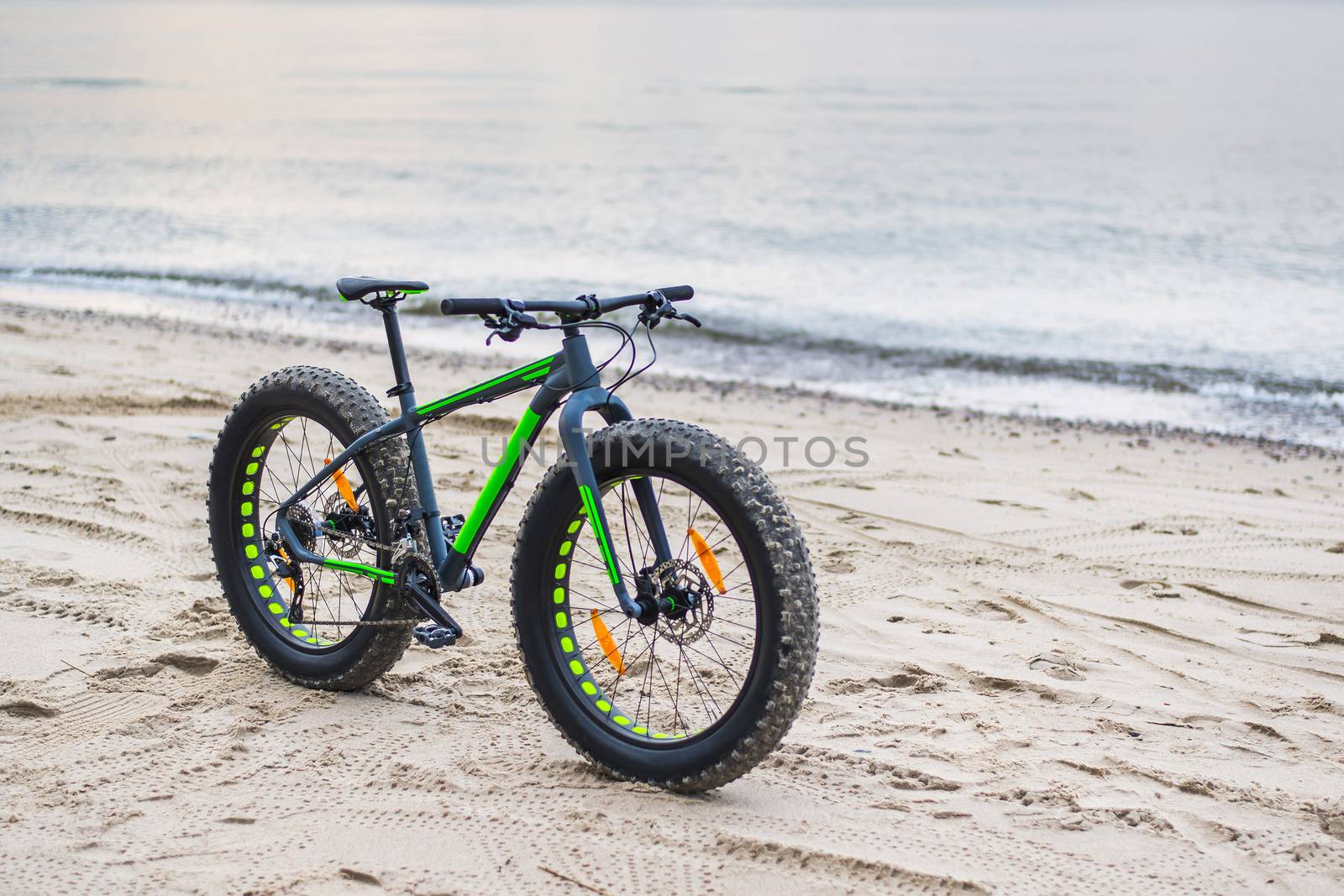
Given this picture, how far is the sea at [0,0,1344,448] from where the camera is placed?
37.2ft

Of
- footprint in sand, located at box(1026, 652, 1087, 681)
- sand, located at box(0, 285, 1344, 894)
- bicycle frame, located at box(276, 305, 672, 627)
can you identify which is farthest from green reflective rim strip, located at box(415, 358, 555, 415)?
footprint in sand, located at box(1026, 652, 1087, 681)

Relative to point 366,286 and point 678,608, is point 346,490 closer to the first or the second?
point 366,286

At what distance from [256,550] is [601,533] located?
1.66 meters

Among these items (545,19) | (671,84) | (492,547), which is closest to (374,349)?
(492,547)

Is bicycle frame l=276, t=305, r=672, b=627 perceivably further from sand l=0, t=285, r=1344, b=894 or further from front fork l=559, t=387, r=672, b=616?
sand l=0, t=285, r=1344, b=894

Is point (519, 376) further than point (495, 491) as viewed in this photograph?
No

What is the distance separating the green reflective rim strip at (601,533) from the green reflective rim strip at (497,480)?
0.29 meters

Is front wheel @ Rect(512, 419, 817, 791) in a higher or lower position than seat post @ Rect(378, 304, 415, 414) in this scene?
lower

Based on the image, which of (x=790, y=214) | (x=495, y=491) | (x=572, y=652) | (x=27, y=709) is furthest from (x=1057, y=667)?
(x=790, y=214)

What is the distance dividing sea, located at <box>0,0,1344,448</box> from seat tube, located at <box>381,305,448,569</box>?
6.49 meters

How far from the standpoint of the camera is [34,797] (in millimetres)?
3150

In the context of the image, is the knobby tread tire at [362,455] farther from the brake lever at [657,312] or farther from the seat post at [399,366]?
the brake lever at [657,312]

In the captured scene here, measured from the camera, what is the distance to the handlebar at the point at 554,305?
3172 mm

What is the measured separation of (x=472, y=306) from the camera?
3188 millimetres
